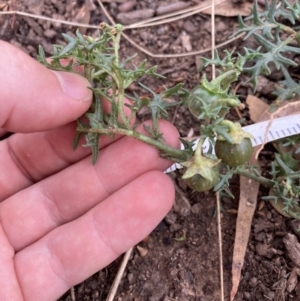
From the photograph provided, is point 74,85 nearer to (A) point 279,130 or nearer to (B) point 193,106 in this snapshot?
(B) point 193,106

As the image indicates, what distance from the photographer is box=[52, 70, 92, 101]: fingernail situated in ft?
7.28

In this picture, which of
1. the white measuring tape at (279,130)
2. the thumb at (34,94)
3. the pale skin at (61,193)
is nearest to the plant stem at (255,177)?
the white measuring tape at (279,130)

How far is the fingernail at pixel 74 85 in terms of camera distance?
2.22m

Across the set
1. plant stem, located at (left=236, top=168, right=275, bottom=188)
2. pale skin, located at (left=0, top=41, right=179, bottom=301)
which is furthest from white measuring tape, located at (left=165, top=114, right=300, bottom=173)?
pale skin, located at (left=0, top=41, right=179, bottom=301)

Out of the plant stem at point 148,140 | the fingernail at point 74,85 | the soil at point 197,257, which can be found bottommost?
the soil at point 197,257

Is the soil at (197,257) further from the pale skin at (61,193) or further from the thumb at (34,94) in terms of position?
the thumb at (34,94)

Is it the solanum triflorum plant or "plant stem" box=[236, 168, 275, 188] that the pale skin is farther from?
"plant stem" box=[236, 168, 275, 188]

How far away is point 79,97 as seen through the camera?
7.34 feet

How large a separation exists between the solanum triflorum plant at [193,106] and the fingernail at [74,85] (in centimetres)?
5

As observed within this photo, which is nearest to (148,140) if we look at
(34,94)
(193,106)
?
(193,106)

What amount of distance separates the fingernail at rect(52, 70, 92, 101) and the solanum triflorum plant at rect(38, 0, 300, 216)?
53mm

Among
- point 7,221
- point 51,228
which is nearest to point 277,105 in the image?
point 51,228

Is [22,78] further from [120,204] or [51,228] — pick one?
[51,228]

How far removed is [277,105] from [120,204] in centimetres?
110
